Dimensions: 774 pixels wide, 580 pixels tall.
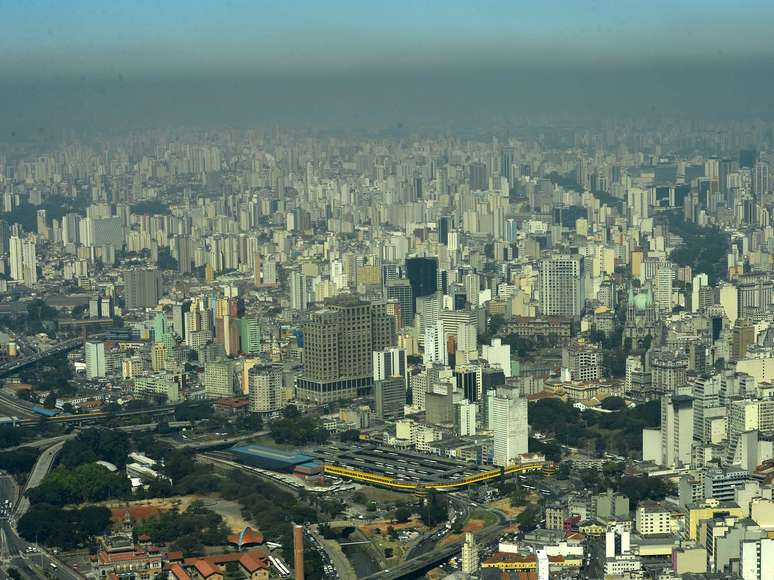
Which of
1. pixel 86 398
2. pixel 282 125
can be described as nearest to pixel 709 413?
pixel 86 398

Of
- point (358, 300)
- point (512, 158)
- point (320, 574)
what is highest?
point (512, 158)

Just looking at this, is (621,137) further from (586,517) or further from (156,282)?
(586,517)

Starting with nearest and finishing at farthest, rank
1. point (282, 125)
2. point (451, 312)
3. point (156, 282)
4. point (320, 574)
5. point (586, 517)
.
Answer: point (320, 574), point (586, 517), point (451, 312), point (282, 125), point (156, 282)

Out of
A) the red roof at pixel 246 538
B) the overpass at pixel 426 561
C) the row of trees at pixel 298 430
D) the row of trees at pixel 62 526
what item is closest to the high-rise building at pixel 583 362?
the row of trees at pixel 298 430

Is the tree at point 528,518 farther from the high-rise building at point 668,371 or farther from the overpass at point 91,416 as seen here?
the overpass at point 91,416

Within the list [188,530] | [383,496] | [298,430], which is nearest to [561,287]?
[298,430]

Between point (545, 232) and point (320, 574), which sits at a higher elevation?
point (545, 232)

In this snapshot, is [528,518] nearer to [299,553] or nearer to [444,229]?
[299,553]
